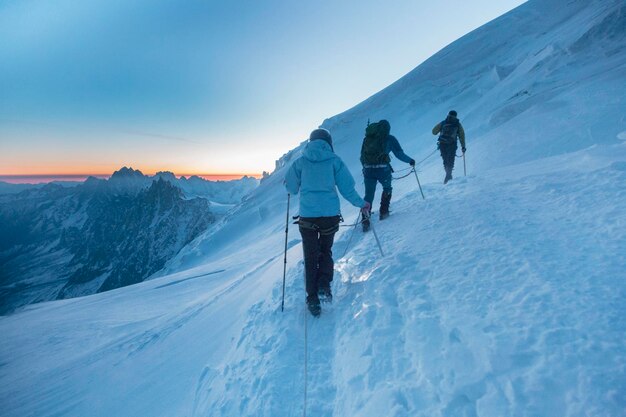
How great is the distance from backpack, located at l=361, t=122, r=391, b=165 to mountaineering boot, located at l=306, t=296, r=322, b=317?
12.2ft

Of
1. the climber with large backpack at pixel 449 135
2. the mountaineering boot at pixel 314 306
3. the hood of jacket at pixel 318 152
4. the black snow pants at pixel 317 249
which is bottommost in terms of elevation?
the mountaineering boot at pixel 314 306

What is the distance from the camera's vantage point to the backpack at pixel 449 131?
9.87m

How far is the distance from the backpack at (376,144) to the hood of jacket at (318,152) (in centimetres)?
269

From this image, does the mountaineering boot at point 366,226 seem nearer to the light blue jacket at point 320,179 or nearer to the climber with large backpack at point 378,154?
the climber with large backpack at point 378,154

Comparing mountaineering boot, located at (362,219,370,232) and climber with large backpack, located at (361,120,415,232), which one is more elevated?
climber with large backpack, located at (361,120,415,232)

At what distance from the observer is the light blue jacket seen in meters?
4.20

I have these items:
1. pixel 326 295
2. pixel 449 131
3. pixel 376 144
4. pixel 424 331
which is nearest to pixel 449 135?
pixel 449 131

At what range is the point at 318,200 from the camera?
4.25 metres

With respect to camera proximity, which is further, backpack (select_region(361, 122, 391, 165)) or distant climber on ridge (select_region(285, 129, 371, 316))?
backpack (select_region(361, 122, 391, 165))

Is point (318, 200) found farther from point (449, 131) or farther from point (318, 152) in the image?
point (449, 131)

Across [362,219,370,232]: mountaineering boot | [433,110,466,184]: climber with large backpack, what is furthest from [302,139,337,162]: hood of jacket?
[433,110,466,184]: climber with large backpack

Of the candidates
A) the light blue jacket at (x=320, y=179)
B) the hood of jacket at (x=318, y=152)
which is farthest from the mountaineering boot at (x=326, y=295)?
the hood of jacket at (x=318, y=152)

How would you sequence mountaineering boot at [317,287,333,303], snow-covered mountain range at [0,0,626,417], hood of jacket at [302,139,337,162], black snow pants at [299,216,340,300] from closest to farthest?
snow-covered mountain range at [0,0,626,417], hood of jacket at [302,139,337,162], black snow pants at [299,216,340,300], mountaineering boot at [317,287,333,303]

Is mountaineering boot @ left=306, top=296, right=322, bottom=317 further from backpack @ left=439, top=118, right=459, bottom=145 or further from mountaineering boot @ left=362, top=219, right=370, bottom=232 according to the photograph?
backpack @ left=439, top=118, right=459, bottom=145
